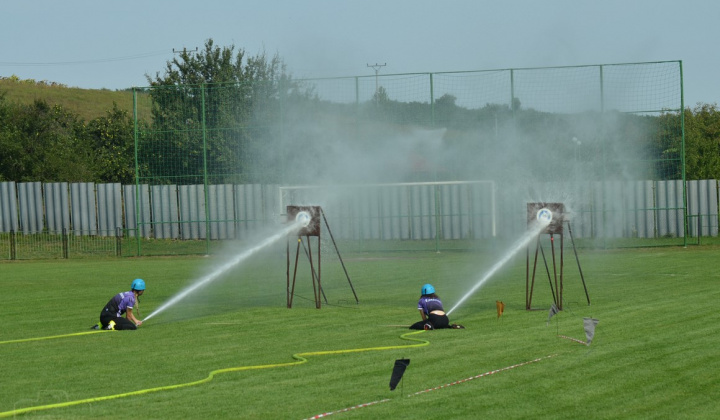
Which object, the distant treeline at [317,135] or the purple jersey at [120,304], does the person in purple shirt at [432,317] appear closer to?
the purple jersey at [120,304]

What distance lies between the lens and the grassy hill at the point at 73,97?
102 meters

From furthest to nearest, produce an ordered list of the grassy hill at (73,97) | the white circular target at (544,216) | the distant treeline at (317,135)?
the grassy hill at (73,97) < the distant treeline at (317,135) < the white circular target at (544,216)

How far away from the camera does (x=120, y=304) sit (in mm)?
20641

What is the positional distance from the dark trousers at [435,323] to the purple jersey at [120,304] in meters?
6.17

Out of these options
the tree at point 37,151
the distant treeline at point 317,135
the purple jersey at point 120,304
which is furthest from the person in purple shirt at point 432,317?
the tree at point 37,151

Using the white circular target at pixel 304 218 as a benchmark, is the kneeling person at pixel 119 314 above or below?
below

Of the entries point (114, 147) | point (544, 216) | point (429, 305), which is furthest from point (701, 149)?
point (429, 305)

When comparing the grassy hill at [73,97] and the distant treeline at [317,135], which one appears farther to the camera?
the grassy hill at [73,97]

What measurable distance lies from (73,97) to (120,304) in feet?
300

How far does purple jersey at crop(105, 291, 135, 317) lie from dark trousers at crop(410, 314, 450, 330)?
6170mm

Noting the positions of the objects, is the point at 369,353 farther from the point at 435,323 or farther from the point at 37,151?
the point at 37,151

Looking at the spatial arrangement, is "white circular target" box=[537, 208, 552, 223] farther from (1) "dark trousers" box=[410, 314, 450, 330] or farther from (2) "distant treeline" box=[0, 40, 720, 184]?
(2) "distant treeline" box=[0, 40, 720, 184]

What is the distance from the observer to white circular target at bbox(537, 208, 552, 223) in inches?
942

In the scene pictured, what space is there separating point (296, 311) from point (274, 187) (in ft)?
84.7
